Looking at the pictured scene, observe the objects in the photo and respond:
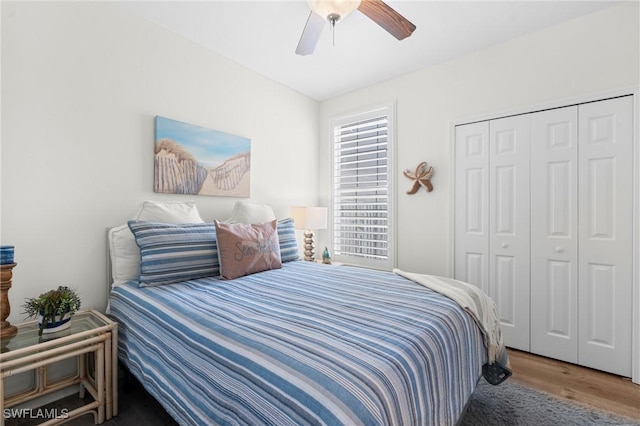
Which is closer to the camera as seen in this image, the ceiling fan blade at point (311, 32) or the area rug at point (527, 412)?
the area rug at point (527, 412)

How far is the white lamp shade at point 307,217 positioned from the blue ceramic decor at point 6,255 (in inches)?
87.5

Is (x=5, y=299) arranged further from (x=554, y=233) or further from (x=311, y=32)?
(x=554, y=233)

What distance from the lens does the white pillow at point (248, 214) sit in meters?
2.71

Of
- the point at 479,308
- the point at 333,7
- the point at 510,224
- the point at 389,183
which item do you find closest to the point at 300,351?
the point at 479,308

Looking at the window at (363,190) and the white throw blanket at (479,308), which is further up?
the window at (363,190)

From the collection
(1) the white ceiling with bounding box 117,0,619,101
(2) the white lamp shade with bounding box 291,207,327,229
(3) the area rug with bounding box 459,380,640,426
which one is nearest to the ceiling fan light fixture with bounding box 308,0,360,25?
(1) the white ceiling with bounding box 117,0,619,101

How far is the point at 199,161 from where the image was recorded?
2.64m

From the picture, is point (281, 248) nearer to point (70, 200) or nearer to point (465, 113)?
point (70, 200)

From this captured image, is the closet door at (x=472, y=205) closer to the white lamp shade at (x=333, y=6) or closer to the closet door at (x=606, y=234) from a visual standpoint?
the closet door at (x=606, y=234)

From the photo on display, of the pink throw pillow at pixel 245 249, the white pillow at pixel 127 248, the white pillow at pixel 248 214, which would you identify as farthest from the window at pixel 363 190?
the white pillow at pixel 127 248

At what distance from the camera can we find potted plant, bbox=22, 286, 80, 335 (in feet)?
5.21

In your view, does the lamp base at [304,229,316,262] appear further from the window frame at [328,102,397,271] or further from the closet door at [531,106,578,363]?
the closet door at [531,106,578,363]

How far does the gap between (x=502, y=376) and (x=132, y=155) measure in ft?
9.85

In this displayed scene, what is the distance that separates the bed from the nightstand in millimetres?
109
